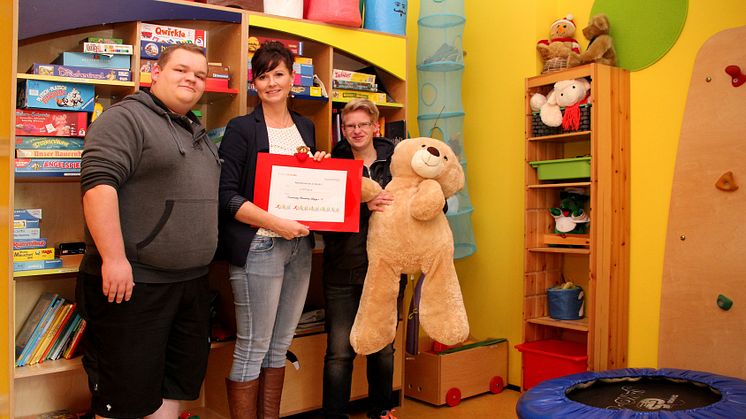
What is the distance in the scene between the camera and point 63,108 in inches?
91.0

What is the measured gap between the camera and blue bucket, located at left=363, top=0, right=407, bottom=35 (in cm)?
314

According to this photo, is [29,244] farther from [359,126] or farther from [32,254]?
[359,126]

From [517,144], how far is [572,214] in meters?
0.51

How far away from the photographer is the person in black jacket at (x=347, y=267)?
2543 millimetres

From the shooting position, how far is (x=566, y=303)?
10.7ft

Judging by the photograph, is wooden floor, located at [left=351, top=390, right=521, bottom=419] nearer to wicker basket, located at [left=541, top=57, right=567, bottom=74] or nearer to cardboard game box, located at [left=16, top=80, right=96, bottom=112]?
wicker basket, located at [left=541, top=57, right=567, bottom=74]

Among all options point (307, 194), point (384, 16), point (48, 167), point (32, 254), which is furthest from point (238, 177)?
point (384, 16)

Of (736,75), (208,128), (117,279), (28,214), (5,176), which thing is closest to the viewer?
(5,176)

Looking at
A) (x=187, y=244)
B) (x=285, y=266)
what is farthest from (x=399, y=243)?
(x=187, y=244)

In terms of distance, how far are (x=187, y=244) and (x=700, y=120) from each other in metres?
2.27

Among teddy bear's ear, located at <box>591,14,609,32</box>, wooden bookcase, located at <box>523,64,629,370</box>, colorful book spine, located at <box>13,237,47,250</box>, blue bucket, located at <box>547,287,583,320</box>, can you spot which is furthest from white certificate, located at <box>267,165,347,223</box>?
teddy bear's ear, located at <box>591,14,609,32</box>

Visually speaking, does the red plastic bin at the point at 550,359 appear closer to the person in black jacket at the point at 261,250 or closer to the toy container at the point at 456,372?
the toy container at the point at 456,372

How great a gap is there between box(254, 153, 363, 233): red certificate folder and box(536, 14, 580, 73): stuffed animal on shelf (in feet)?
→ 4.64

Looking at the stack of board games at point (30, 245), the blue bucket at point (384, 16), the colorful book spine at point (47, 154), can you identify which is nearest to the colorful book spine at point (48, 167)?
the colorful book spine at point (47, 154)
